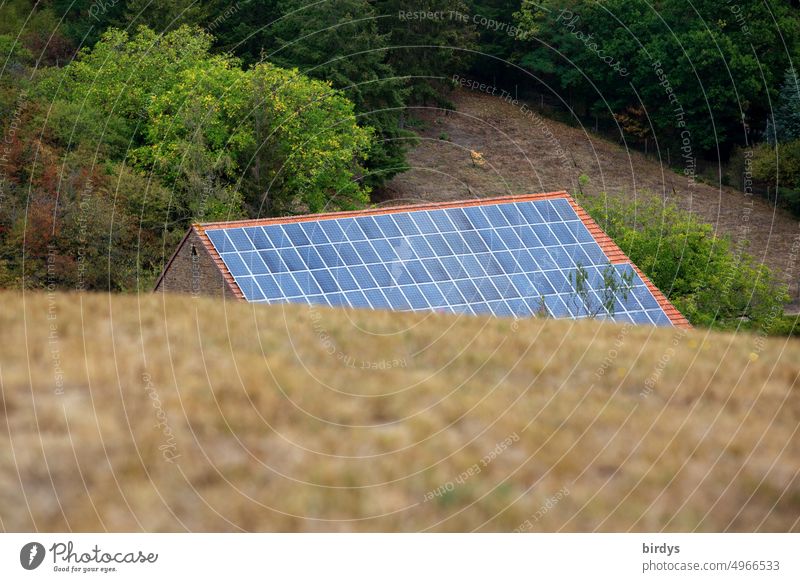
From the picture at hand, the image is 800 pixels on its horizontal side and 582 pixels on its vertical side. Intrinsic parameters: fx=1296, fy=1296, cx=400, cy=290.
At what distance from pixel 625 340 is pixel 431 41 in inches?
2306

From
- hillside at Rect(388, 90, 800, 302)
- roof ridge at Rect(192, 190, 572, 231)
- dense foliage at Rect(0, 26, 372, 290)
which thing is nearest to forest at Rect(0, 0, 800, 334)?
dense foliage at Rect(0, 26, 372, 290)

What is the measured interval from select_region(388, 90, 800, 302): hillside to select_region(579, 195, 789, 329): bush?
637 inches

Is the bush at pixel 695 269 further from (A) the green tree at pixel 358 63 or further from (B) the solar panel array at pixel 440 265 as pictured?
(A) the green tree at pixel 358 63

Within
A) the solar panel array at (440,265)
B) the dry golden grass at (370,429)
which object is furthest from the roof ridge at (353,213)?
the dry golden grass at (370,429)

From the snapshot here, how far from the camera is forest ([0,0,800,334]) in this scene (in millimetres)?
52906

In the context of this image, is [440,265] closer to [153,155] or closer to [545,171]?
[153,155]

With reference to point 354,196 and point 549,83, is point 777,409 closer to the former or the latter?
point 354,196

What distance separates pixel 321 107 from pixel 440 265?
92.7 ft

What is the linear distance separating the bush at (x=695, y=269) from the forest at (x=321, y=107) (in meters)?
0.15

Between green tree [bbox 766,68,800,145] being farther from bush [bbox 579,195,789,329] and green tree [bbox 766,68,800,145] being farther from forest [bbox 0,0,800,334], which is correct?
bush [bbox 579,195,789,329]

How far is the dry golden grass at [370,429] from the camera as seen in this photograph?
11.9 m

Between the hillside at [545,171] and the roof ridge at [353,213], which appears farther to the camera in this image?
the hillside at [545,171]

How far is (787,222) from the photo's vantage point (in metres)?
78.7

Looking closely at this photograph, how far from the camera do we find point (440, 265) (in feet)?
117
